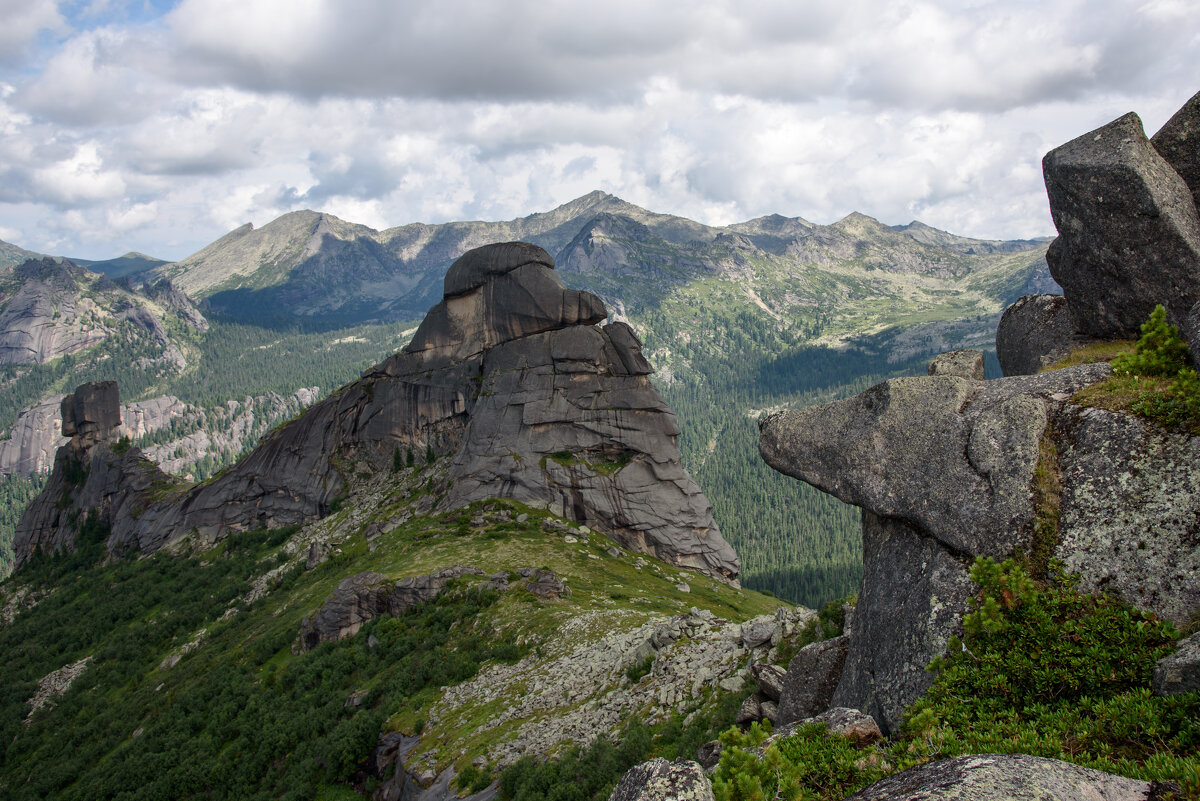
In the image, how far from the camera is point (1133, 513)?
11250 mm

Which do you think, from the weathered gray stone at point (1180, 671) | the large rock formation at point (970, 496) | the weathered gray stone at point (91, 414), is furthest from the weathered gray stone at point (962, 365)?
the weathered gray stone at point (91, 414)

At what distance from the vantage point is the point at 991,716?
399 inches

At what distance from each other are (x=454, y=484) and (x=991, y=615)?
196ft

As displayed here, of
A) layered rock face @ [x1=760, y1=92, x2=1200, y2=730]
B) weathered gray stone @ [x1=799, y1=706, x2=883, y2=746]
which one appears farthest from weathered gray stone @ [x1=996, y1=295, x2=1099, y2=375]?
weathered gray stone @ [x1=799, y1=706, x2=883, y2=746]

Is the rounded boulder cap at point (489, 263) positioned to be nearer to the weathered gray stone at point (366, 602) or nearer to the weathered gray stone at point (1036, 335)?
the weathered gray stone at point (366, 602)

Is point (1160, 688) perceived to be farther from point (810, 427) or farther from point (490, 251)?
point (490, 251)

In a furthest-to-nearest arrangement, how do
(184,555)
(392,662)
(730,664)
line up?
1. (184,555)
2. (392,662)
3. (730,664)

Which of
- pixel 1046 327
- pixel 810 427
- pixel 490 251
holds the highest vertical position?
pixel 490 251

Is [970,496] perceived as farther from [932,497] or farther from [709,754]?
[709,754]

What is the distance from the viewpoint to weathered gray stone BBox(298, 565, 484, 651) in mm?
46750

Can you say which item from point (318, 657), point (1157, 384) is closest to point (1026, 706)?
point (1157, 384)

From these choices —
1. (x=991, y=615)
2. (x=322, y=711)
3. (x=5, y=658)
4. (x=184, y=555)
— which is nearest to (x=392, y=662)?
(x=322, y=711)

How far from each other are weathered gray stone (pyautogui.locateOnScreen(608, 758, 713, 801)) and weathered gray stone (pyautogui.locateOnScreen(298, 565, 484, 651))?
39.1 meters

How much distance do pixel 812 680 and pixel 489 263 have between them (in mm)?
65074
